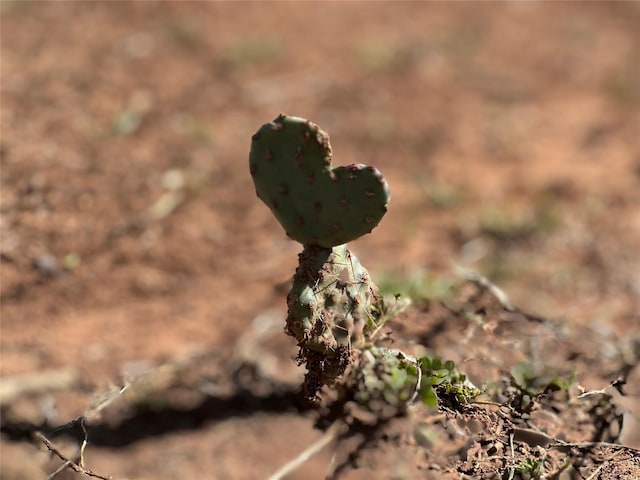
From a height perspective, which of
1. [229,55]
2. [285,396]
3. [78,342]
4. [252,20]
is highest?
[252,20]

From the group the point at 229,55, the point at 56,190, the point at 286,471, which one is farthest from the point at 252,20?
the point at 286,471

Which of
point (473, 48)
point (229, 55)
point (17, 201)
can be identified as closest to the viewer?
point (17, 201)

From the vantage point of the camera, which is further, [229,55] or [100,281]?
[229,55]

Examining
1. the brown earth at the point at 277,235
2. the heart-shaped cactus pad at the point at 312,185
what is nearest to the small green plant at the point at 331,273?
the heart-shaped cactus pad at the point at 312,185

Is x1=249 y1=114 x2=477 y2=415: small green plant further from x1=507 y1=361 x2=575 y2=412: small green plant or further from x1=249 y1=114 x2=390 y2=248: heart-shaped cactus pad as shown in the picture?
x1=507 y1=361 x2=575 y2=412: small green plant

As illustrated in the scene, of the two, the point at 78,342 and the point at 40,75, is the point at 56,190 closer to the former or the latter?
the point at 78,342

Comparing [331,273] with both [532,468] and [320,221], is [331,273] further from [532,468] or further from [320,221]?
[532,468]

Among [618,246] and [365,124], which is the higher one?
[365,124]

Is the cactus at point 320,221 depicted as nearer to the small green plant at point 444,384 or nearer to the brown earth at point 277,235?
the small green plant at point 444,384
